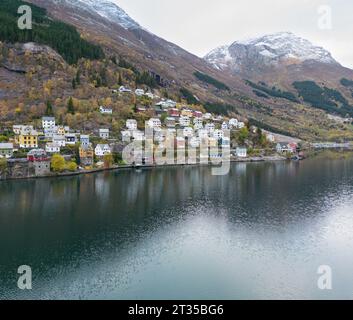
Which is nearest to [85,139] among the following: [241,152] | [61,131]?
[61,131]

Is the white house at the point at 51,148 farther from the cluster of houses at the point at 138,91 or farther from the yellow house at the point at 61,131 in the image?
the cluster of houses at the point at 138,91

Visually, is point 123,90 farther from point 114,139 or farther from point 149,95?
point 114,139

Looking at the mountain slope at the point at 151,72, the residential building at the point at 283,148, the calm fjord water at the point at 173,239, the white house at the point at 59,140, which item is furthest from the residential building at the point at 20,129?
the residential building at the point at 283,148

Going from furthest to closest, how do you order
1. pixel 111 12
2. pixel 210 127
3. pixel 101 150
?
pixel 111 12, pixel 210 127, pixel 101 150

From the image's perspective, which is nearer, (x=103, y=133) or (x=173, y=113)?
(x=103, y=133)

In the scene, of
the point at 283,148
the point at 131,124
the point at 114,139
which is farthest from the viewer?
the point at 283,148

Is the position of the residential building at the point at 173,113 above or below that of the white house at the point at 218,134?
above

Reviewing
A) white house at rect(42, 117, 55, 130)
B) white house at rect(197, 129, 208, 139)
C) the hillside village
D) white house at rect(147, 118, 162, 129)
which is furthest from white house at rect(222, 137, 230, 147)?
white house at rect(42, 117, 55, 130)
